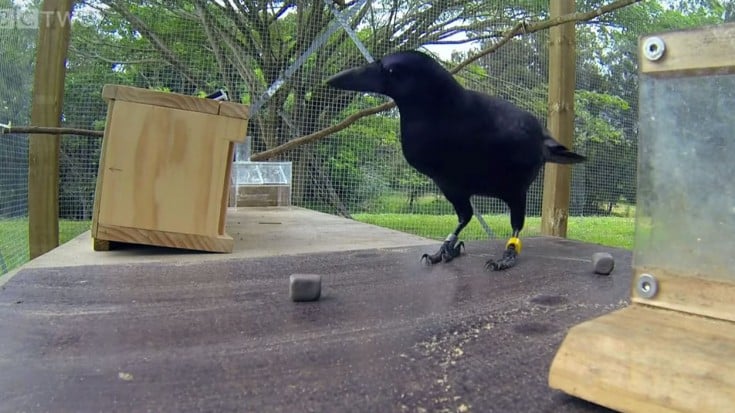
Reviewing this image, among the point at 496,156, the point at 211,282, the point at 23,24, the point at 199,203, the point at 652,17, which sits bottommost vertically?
the point at 211,282

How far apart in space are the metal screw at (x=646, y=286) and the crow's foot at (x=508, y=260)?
2.01 feet

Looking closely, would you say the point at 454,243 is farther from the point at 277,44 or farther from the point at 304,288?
the point at 277,44

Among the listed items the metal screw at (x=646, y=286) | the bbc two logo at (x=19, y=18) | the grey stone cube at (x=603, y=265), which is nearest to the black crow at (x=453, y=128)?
the grey stone cube at (x=603, y=265)

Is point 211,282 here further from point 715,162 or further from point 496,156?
point 715,162

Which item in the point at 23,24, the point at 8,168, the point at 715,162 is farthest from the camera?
the point at 23,24

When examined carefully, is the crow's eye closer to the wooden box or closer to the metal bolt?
the wooden box

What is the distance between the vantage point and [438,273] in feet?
3.19

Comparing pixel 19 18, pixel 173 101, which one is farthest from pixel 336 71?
pixel 173 101

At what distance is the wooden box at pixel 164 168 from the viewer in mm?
1089

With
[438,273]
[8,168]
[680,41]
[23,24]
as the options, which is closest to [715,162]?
[680,41]

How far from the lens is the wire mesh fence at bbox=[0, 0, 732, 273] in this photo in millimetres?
2631

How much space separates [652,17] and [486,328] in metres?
3.81

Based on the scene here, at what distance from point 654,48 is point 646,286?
18 centimetres

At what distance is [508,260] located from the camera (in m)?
1.06
